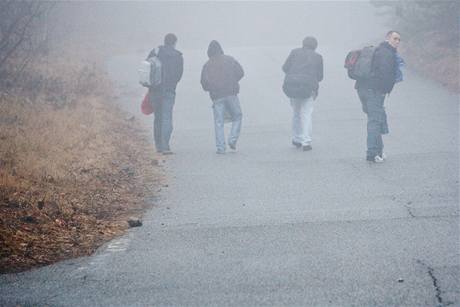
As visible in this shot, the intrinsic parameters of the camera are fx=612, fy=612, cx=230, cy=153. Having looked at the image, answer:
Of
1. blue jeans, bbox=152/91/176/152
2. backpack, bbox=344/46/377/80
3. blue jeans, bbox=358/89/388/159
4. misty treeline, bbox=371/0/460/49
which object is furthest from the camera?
misty treeline, bbox=371/0/460/49

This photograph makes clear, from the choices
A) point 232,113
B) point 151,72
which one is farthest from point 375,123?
point 151,72

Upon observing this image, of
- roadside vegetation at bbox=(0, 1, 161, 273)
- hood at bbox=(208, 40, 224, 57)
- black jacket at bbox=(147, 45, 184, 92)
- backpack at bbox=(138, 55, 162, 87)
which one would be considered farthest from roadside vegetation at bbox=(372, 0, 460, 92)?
roadside vegetation at bbox=(0, 1, 161, 273)

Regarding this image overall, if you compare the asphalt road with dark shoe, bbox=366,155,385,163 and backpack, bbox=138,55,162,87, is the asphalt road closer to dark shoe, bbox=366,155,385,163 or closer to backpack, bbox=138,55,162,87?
dark shoe, bbox=366,155,385,163

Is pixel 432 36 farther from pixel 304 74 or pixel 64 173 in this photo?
pixel 64 173

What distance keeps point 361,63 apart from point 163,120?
4004mm

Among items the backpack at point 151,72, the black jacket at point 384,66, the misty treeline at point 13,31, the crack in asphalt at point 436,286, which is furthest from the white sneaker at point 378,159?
the misty treeline at point 13,31

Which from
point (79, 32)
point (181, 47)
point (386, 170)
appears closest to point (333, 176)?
point (386, 170)

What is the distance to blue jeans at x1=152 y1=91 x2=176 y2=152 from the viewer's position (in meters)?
12.0

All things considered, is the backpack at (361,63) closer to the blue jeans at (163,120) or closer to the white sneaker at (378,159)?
the white sneaker at (378,159)

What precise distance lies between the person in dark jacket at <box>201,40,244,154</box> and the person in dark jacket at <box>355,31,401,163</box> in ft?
8.29

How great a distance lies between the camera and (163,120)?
11977 millimetres

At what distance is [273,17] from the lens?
42.7m

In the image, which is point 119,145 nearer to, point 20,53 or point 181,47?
point 20,53

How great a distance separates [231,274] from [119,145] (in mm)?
6942
